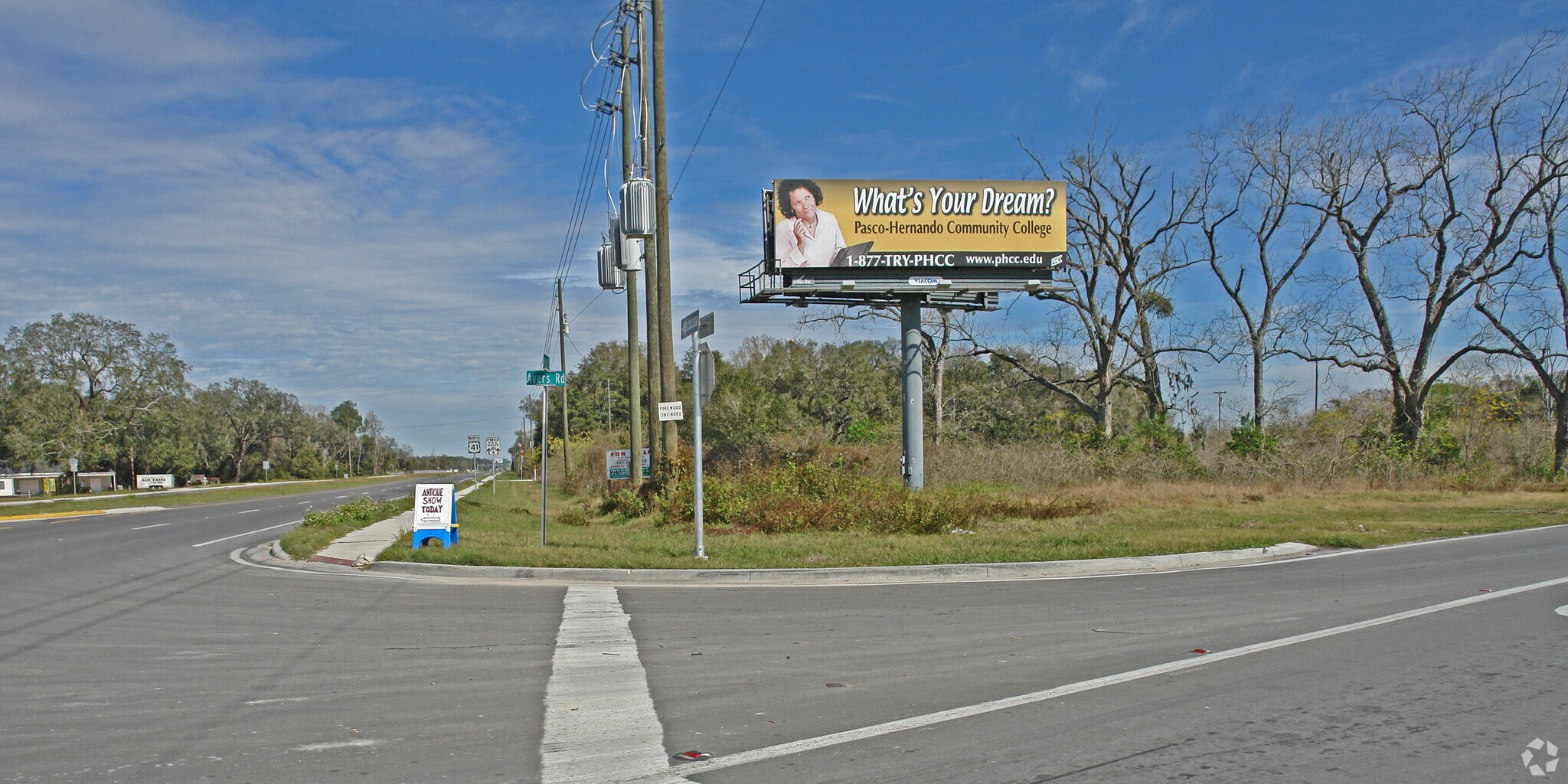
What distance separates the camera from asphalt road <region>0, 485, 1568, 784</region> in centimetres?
501

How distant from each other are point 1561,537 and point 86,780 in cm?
2145

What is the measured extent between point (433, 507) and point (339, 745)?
445 inches

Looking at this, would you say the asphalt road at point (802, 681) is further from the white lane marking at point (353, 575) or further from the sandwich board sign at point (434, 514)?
the sandwich board sign at point (434, 514)

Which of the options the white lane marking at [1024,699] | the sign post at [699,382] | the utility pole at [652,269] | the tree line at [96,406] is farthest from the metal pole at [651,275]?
the tree line at [96,406]

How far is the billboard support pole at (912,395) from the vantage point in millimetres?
27359

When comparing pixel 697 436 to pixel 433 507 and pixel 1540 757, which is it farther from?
pixel 1540 757

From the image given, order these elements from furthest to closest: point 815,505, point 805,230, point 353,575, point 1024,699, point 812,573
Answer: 1. point 805,230
2. point 815,505
3. point 353,575
4. point 812,573
5. point 1024,699

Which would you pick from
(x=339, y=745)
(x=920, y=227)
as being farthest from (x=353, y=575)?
(x=920, y=227)

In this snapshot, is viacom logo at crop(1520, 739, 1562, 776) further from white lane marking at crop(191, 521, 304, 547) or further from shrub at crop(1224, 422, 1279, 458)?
shrub at crop(1224, 422, 1279, 458)

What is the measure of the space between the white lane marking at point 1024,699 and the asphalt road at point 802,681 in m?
0.03

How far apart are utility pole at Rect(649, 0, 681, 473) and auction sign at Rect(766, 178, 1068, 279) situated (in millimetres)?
5136

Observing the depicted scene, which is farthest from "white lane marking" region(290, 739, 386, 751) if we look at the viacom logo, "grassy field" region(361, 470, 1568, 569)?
"grassy field" region(361, 470, 1568, 569)

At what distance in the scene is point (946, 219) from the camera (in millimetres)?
27812

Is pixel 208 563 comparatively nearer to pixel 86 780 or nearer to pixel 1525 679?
pixel 86 780
